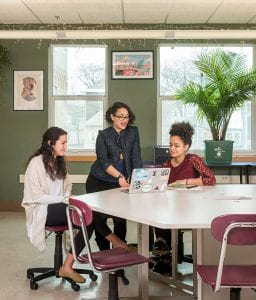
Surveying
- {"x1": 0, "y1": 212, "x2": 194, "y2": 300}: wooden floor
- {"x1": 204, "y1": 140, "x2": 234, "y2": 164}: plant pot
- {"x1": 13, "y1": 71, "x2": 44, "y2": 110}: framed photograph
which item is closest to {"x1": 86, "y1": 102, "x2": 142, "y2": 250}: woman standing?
{"x1": 0, "y1": 212, "x2": 194, "y2": 300}: wooden floor

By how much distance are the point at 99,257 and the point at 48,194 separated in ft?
3.29

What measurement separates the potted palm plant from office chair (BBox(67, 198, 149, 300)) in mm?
3704

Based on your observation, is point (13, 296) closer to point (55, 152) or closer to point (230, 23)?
point (55, 152)

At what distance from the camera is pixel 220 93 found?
607 centimetres

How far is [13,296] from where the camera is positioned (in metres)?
3.29

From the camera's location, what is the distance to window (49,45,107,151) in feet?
23.0

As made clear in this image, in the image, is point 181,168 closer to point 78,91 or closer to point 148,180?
point 148,180

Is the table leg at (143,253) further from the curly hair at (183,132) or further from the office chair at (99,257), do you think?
the curly hair at (183,132)

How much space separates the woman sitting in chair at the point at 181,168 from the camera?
379cm

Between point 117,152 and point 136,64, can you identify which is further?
point 136,64

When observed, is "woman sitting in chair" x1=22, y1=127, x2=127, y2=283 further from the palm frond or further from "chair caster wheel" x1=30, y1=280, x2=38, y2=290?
the palm frond

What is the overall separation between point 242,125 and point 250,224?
202 inches

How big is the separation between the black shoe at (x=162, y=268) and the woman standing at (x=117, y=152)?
0.38 metres

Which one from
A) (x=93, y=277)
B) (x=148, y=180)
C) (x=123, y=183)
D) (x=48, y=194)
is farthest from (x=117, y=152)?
(x=93, y=277)
